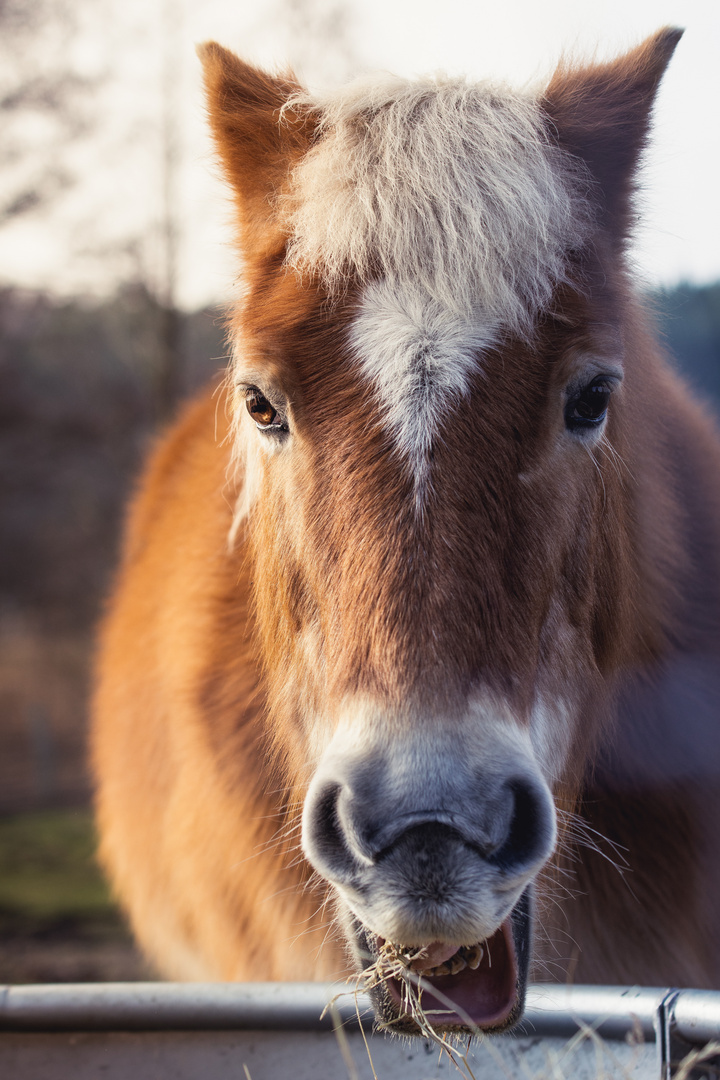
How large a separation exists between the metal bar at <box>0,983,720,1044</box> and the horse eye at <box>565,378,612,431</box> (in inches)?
38.4

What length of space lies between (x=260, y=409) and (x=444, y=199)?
0.50 metres

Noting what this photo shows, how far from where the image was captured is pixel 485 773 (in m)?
1.05

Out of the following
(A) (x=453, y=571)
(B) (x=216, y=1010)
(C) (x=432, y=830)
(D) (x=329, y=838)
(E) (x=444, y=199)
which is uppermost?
(E) (x=444, y=199)

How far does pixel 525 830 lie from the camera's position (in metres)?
1.11

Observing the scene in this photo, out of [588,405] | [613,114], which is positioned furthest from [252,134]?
[588,405]

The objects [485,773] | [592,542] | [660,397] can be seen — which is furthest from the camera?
[660,397]

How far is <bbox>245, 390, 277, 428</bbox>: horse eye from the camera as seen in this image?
154 cm

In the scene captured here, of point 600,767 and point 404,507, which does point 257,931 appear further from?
point 404,507

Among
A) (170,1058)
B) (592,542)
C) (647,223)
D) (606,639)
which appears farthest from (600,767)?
(647,223)

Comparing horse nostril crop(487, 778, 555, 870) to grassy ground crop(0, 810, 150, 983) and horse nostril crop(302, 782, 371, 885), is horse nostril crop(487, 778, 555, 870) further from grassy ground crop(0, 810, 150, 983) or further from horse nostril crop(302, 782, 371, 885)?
grassy ground crop(0, 810, 150, 983)

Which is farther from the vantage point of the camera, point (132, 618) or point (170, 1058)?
point (132, 618)

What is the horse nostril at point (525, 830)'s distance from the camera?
3.54 ft

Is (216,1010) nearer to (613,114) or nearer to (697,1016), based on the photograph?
(697,1016)

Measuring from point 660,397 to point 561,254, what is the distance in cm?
69
